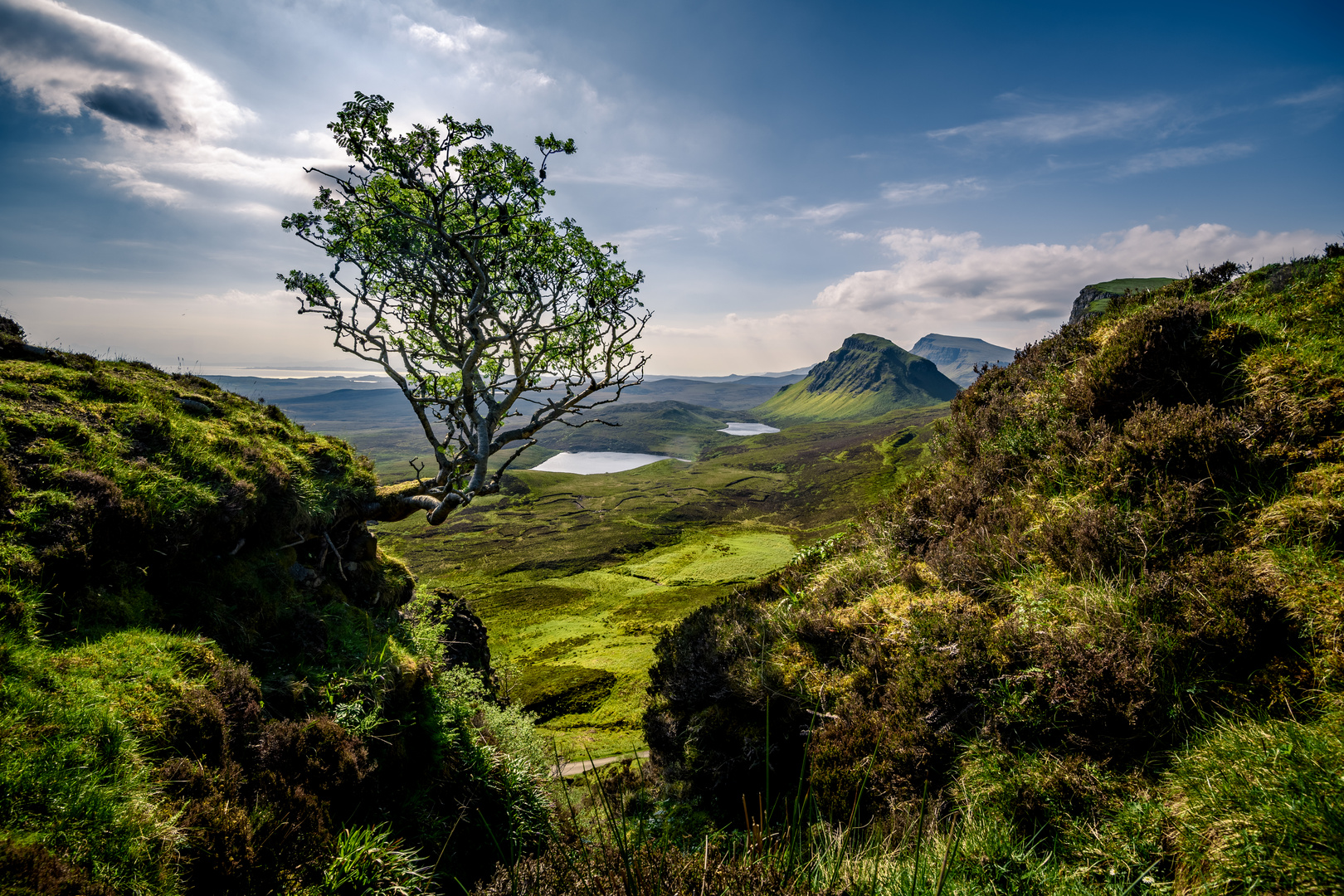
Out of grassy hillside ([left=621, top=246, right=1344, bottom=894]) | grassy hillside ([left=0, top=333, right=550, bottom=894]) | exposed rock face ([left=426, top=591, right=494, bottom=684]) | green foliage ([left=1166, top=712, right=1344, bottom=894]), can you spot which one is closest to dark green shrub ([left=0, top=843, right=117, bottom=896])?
grassy hillside ([left=0, top=333, right=550, bottom=894])

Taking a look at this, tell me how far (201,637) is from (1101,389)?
1170 centimetres

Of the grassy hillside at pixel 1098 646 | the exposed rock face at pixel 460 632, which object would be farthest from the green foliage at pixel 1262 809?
the exposed rock face at pixel 460 632

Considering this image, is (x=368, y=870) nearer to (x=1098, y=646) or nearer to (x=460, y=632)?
(x=1098, y=646)

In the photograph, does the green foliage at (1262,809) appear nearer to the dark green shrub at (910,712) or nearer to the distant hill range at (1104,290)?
the dark green shrub at (910,712)

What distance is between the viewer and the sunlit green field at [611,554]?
70.8ft

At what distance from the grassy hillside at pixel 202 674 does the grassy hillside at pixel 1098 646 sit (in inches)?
99.0

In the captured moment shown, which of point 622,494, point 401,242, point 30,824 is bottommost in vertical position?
point 622,494

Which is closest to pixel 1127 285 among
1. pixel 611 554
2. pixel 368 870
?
pixel 368 870

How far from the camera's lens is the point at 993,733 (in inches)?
188

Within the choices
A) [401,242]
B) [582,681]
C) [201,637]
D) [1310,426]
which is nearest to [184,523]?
[201,637]

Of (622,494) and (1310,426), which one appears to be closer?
(1310,426)

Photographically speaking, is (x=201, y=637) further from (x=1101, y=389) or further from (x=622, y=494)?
(x=622, y=494)

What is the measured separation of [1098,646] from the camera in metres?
4.54

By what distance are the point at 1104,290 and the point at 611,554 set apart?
51494 mm
